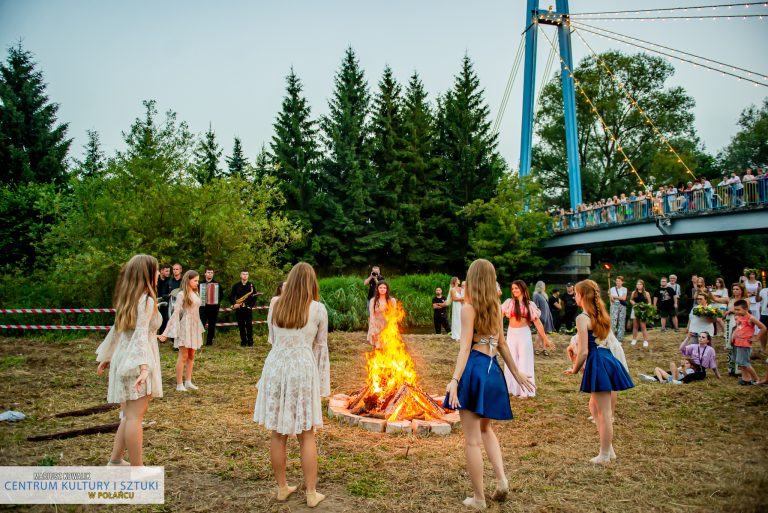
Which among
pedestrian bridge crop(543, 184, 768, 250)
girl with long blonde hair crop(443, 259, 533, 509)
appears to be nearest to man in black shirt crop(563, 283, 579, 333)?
pedestrian bridge crop(543, 184, 768, 250)

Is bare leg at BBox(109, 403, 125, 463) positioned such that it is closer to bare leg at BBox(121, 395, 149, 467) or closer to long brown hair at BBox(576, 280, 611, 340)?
bare leg at BBox(121, 395, 149, 467)

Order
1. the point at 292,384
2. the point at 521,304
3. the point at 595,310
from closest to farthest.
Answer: the point at 292,384 < the point at 595,310 < the point at 521,304

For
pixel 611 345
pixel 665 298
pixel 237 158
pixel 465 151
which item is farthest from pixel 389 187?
pixel 611 345

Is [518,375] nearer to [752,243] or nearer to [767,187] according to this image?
[767,187]

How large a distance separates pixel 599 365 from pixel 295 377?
340 centimetres

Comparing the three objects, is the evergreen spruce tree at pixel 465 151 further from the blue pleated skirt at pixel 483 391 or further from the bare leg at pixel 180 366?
the blue pleated skirt at pixel 483 391

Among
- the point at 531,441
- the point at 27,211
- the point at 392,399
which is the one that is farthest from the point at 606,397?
the point at 27,211

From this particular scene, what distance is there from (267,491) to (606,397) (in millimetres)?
3613

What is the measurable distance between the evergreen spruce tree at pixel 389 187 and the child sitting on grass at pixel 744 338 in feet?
95.9

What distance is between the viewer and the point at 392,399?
7551 mm

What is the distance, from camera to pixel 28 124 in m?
33.8

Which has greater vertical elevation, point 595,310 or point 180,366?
point 595,310

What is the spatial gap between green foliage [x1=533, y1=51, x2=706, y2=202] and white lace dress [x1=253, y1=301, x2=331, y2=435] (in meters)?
45.1

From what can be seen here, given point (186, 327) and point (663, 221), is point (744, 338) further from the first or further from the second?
point (663, 221)
